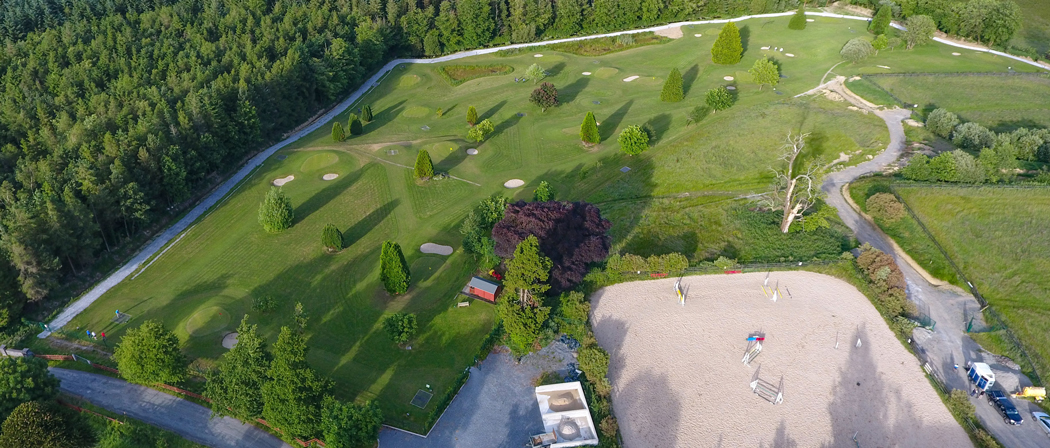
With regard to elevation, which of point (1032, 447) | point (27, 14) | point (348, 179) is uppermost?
point (27, 14)

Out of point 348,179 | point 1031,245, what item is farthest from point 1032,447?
point 348,179

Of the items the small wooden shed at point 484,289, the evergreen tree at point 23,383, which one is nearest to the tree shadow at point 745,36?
the small wooden shed at point 484,289

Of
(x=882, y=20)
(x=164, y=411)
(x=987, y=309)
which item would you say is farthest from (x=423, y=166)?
(x=882, y=20)

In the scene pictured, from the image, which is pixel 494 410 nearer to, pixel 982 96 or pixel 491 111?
pixel 491 111

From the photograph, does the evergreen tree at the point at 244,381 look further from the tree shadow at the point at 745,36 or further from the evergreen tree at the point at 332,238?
the tree shadow at the point at 745,36

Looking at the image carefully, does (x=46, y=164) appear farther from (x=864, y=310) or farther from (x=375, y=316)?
(x=864, y=310)

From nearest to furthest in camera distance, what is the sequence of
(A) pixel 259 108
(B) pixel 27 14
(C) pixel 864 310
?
(C) pixel 864 310
(A) pixel 259 108
(B) pixel 27 14

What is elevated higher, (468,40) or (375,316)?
(468,40)
